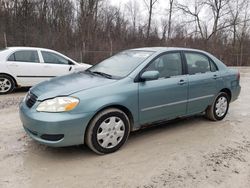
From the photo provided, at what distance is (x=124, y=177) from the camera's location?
282cm

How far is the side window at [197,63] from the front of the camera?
4.40 meters

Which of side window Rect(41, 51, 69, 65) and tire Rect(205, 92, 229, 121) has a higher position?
side window Rect(41, 51, 69, 65)

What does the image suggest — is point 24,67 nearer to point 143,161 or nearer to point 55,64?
point 55,64

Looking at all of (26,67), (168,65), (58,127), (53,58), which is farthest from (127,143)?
(53,58)

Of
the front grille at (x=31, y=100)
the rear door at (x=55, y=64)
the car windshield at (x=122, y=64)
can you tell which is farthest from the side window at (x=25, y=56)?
the front grille at (x=31, y=100)

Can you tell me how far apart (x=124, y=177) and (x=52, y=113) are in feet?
3.94

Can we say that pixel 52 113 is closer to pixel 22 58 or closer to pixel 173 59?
pixel 173 59

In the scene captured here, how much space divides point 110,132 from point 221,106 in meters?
2.74

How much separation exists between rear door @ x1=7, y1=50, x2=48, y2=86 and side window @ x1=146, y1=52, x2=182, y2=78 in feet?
15.7

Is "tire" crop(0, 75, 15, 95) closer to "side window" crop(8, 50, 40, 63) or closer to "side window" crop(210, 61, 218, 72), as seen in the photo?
"side window" crop(8, 50, 40, 63)

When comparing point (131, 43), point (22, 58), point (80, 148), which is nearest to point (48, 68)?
point (22, 58)

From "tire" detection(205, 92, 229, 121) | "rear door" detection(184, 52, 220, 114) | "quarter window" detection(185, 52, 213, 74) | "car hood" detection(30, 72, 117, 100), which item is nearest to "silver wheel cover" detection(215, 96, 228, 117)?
"tire" detection(205, 92, 229, 121)

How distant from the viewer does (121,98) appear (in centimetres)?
338

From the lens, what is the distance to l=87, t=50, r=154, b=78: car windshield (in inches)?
149
